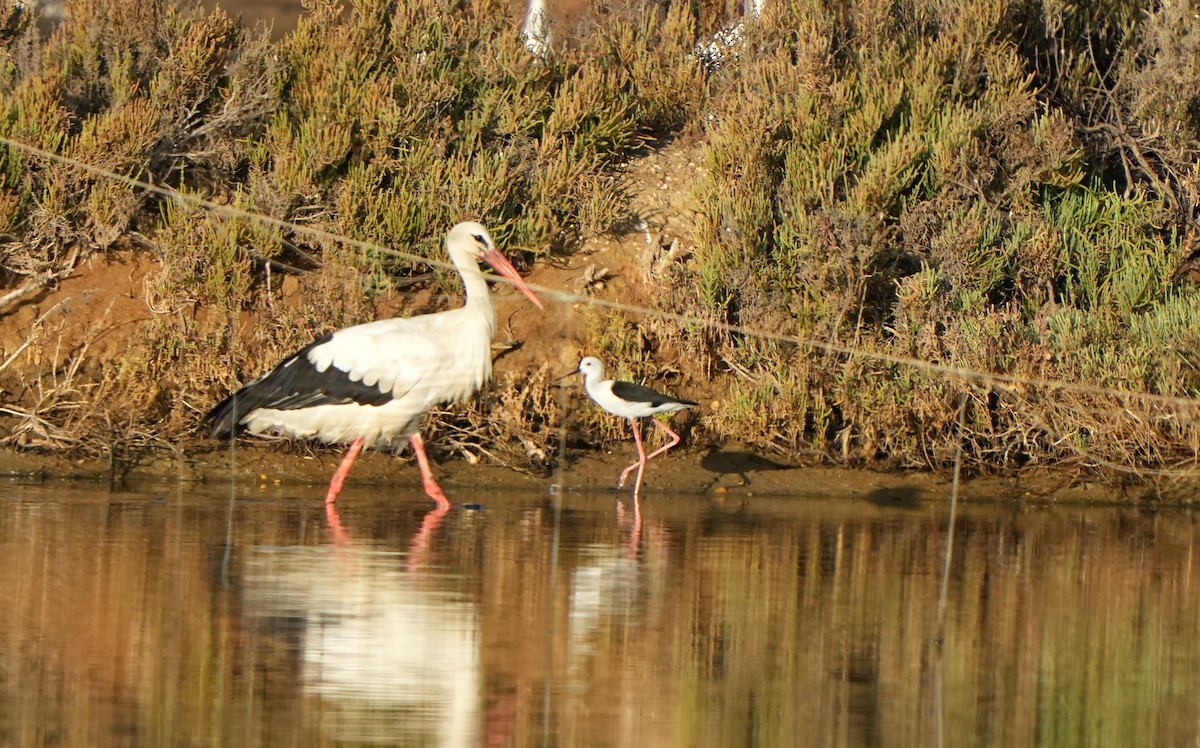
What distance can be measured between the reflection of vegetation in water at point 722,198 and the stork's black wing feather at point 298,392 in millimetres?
1232

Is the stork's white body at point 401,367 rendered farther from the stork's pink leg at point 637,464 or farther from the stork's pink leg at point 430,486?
the stork's pink leg at point 637,464

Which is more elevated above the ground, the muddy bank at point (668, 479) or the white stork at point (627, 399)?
the white stork at point (627, 399)

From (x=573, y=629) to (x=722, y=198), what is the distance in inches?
289

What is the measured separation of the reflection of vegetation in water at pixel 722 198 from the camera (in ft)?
44.2

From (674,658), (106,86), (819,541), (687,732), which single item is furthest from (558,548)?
(106,86)

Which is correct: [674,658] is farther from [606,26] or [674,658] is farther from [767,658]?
[606,26]

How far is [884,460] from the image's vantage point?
13617 millimetres

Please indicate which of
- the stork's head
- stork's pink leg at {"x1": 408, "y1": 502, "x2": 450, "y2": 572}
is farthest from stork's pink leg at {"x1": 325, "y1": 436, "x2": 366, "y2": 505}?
the stork's head

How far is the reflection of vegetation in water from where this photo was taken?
44.2 feet

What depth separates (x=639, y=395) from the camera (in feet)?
42.8

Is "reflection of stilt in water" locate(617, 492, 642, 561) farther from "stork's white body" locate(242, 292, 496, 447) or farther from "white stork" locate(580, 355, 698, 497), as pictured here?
"stork's white body" locate(242, 292, 496, 447)

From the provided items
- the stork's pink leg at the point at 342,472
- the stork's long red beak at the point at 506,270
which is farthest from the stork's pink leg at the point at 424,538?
the stork's long red beak at the point at 506,270

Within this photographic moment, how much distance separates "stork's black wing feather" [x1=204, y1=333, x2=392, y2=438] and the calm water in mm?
672

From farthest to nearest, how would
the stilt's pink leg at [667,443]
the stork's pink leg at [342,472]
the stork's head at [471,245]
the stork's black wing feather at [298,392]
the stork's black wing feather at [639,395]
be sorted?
the stilt's pink leg at [667,443]
the stork's black wing feather at [639,395]
the stork's head at [471,245]
the stork's black wing feather at [298,392]
the stork's pink leg at [342,472]
